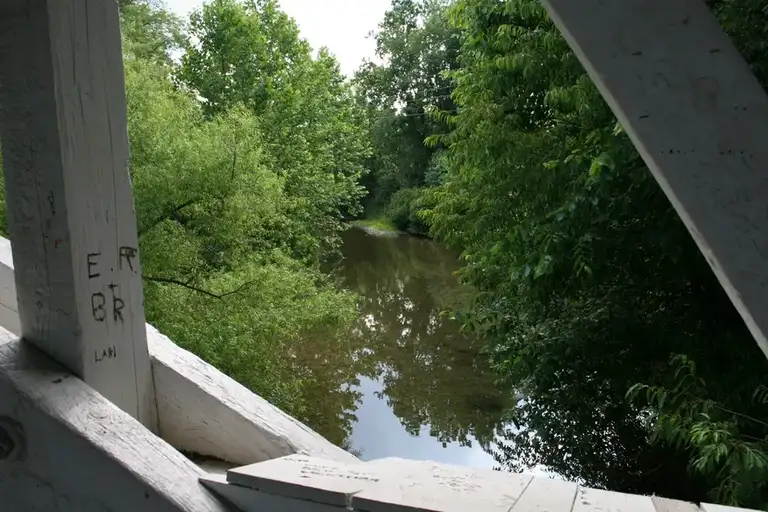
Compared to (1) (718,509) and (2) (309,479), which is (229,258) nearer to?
(2) (309,479)

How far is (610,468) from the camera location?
22.4ft

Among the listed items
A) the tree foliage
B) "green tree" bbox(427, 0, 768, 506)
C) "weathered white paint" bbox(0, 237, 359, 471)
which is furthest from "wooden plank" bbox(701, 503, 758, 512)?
the tree foliage

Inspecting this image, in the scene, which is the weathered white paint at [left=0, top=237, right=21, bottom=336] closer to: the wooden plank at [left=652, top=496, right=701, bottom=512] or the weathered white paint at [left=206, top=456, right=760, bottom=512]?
the weathered white paint at [left=206, top=456, right=760, bottom=512]

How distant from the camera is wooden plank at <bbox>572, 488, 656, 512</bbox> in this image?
64cm

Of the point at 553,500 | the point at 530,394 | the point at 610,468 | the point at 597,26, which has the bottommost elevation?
the point at 610,468

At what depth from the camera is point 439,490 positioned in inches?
25.9

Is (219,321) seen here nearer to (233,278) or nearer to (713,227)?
(233,278)

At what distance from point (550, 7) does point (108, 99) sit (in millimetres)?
604

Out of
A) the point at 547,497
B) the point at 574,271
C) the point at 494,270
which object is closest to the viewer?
the point at 547,497

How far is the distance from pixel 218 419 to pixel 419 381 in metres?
10.6

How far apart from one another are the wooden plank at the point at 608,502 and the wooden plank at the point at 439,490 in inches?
2.3

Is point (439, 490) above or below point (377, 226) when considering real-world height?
below

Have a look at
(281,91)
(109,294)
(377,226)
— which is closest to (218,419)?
(109,294)

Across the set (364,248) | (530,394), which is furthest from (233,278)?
(364,248)
